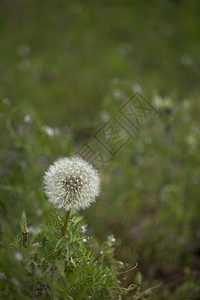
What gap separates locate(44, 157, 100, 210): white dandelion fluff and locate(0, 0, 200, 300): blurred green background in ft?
1.14

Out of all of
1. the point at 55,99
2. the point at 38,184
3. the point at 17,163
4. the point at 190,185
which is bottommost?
the point at 190,185

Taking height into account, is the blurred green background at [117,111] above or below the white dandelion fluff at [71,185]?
above

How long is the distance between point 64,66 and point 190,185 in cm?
299

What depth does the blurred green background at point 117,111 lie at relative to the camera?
7.02 feet

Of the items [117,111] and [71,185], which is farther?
[117,111]

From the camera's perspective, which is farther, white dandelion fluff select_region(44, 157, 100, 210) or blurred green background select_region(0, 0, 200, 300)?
blurred green background select_region(0, 0, 200, 300)

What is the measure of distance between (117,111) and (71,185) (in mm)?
1811

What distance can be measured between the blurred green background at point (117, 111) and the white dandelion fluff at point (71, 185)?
0.35m

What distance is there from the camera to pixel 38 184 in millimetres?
2070

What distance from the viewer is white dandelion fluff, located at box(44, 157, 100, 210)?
47.6 inches

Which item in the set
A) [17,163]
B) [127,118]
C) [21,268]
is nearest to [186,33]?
[127,118]

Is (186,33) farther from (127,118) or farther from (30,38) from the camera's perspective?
(127,118)

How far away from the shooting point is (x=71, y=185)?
1240 millimetres

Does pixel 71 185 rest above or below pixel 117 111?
below
